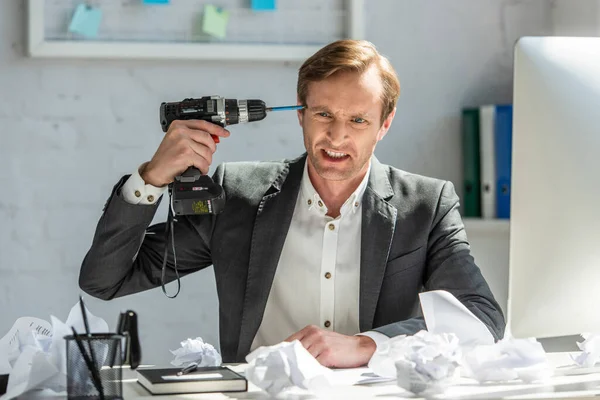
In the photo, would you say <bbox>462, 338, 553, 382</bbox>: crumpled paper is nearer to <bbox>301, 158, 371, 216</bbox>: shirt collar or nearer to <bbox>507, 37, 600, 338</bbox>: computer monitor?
<bbox>507, 37, 600, 338</bbox>: computer monitor

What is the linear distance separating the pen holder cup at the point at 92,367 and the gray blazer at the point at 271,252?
22.6 inches

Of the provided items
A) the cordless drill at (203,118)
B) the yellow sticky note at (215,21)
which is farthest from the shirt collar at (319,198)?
the yellow sticky note at (215,21)

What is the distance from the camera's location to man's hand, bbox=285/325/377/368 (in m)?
1.47

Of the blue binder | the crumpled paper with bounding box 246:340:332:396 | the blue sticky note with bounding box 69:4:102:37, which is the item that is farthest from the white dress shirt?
the blue sticky note with bounding box 69:4:102:37

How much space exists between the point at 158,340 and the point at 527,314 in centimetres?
148

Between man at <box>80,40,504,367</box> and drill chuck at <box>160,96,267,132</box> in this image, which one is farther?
man at <box>80,40,504,367</box>

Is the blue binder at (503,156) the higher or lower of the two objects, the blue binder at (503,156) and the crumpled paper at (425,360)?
the higher

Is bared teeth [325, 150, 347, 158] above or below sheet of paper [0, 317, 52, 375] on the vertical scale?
above

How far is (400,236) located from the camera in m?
1.81

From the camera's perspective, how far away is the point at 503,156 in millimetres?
2555

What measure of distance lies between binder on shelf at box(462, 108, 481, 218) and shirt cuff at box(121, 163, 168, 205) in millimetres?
1263

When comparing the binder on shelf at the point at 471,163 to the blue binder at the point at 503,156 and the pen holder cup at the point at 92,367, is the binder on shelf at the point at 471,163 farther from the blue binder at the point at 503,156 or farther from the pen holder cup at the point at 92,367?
the pen holder cup at the point at 92,367

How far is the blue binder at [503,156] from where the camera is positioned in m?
2.54

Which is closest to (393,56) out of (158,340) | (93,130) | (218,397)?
(93,130)
